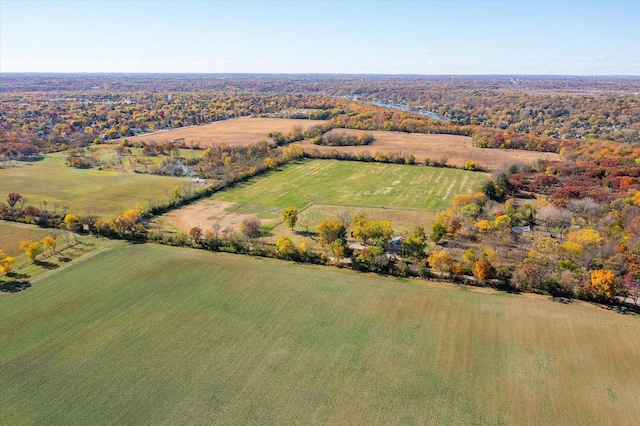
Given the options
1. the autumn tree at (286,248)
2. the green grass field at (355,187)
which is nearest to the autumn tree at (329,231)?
the autumn tree at (286,248)

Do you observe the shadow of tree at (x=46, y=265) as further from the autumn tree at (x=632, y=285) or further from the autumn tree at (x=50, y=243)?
the autumn tree at (x=632, y=285)

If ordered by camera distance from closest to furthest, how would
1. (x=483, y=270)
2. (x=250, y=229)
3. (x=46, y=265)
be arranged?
(x=483, y=270) < (x=46, y=265) < (x=250, y=229)

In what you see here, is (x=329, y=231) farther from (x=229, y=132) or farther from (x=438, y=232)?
(x=229, y=132)

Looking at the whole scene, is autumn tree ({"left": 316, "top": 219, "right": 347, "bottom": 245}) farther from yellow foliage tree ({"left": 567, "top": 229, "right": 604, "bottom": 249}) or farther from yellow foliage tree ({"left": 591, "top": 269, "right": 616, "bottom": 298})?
yellow foliage tree ({"left": 567, "top": 229, "right": 604, "bottom": 249})

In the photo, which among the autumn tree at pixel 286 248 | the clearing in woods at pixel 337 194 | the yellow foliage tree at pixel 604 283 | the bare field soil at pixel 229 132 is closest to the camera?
the yellow foliage tree at pixel 604 283

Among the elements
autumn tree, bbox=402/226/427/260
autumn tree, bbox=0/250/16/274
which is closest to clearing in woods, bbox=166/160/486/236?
autumn tree, bbox=402/226/427/260

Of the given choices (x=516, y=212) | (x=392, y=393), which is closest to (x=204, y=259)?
(x=392, y=393)

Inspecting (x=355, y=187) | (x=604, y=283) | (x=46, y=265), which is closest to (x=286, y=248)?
(x=46, y=265)
